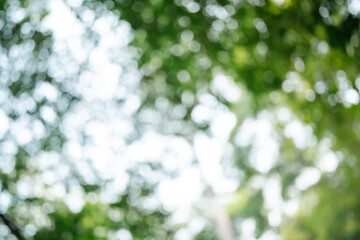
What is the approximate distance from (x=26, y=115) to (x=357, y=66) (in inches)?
110

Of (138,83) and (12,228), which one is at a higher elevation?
(138,83)

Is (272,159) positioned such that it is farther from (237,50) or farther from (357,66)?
(357,66)

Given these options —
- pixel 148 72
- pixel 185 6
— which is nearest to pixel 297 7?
pixel 185 6

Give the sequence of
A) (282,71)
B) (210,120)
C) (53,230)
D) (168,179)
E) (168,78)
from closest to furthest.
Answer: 1. (53,230)
2. (282,71)
3. (168,78)
4. (210,120)
5. (168,179)

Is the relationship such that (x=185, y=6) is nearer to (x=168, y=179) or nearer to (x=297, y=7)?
(x=297, y=7)

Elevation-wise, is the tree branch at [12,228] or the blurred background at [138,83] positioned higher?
the blurred background at [138,83]

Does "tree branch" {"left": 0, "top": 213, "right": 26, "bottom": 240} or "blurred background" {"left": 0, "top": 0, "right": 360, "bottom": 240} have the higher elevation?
"blurred background" {"left": 0, "top": 0, "right": 360, "bottom": 240}

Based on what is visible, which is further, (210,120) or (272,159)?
(272,159)

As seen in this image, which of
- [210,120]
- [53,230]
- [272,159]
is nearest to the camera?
[53,230]

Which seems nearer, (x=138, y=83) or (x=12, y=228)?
(x=12, y=228)

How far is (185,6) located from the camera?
2977 millimetres

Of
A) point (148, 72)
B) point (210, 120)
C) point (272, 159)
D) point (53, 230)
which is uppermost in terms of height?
point (272, 159)

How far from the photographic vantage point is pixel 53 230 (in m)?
2.92

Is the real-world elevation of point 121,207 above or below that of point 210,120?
below
